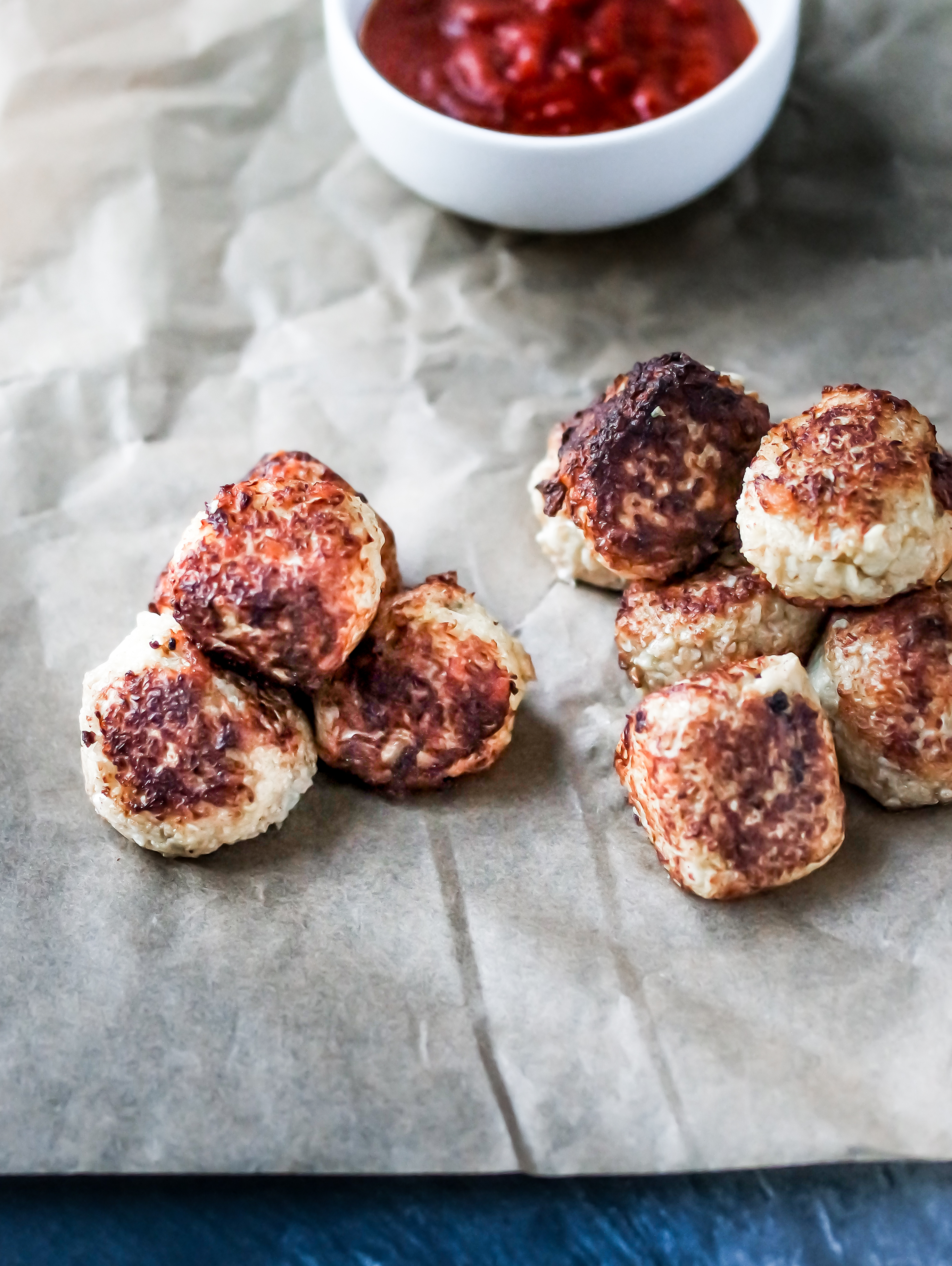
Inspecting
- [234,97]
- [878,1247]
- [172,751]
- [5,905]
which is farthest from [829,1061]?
[234,97]

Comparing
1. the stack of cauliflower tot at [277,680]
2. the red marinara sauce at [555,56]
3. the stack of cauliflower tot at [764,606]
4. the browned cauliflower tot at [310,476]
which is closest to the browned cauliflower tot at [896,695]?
the stack of cauliflower tot at [764,606]

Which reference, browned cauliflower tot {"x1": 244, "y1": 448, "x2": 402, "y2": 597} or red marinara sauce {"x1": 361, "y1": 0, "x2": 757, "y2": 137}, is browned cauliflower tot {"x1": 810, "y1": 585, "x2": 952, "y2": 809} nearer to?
browned cauliflower tot {"x1": 244, "y1": 448, "x2": 402, "y2": 597}

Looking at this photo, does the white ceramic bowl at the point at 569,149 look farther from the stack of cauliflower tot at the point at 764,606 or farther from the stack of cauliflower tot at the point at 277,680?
the stack of cauliflower tot at the point at 277,680

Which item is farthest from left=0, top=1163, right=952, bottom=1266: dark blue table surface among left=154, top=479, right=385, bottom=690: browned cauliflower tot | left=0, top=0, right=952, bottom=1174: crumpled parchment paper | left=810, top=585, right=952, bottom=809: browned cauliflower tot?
left=154, top=479, right=385, bottom=690: browned cauliflower tot

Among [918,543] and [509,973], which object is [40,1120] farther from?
[918,543]

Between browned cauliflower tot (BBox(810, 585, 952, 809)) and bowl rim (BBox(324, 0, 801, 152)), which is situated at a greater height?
bowl rim (BBox(324, 0, 801, 152))

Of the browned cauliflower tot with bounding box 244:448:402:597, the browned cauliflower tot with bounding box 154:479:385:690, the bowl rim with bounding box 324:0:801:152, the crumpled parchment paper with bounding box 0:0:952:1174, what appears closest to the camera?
the crumpled parchment paper with bounding box 0:0:952:1174

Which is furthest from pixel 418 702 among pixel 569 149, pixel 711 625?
pixel 569 149
